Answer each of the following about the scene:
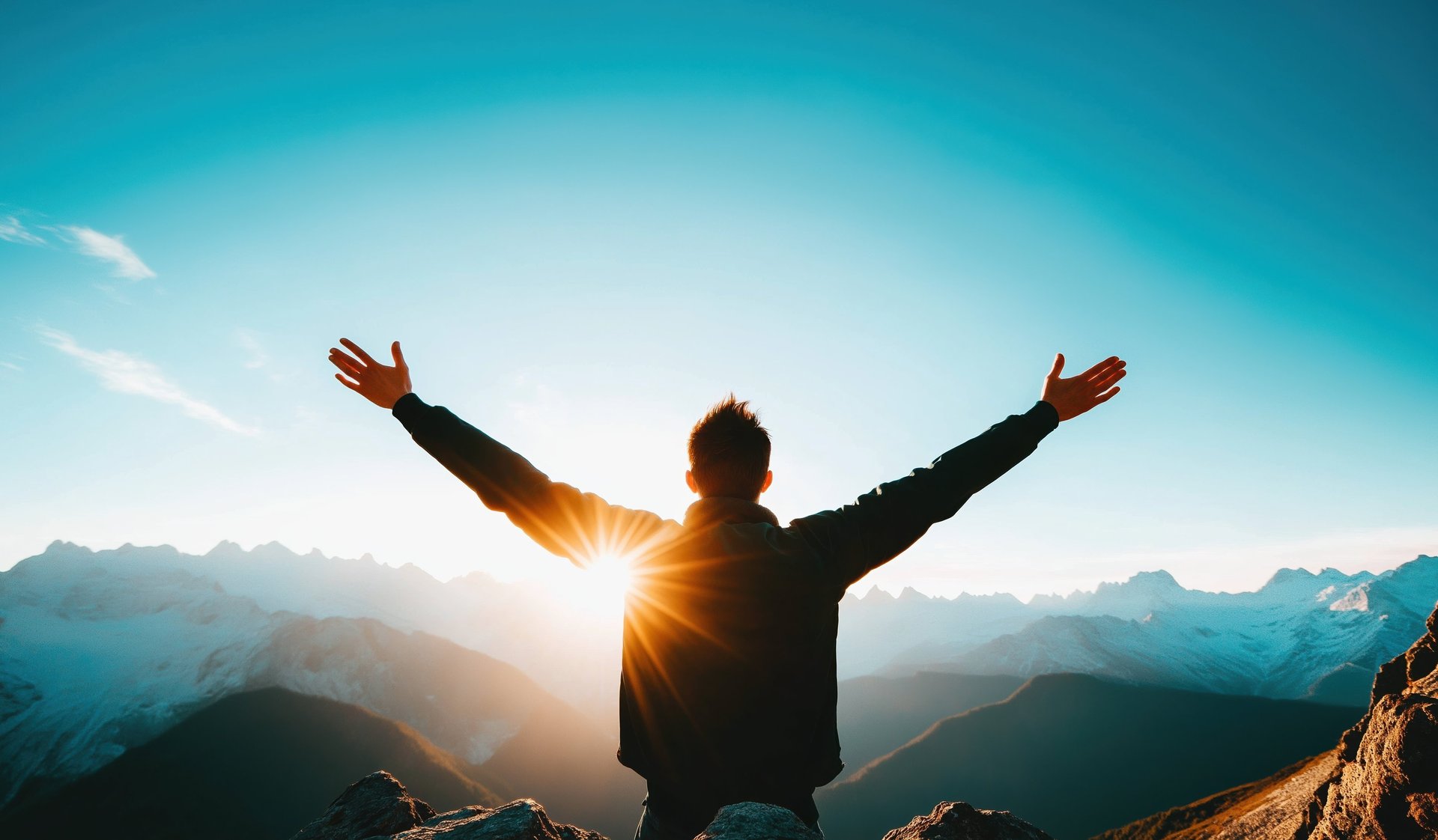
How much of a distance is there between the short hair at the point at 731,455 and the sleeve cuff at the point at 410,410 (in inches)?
60.4

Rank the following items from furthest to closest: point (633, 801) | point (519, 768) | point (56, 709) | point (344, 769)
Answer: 1. point (56, 709)
2. point (519, 768)
3. point (633, 801)
4. point (344, 769)

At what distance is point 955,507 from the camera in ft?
10.8

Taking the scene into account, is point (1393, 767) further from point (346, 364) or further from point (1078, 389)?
point (346, 364)

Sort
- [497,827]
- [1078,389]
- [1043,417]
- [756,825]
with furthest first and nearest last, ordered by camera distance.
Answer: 1. [1078,389]
2. [1043,417]
3. [497,827]
4. [756,825]

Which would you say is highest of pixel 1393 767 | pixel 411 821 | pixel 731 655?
pixel 731 655

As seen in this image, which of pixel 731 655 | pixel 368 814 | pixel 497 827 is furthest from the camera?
pixel 368 814

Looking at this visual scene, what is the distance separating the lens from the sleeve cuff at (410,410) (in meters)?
3.30

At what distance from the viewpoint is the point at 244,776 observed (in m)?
144

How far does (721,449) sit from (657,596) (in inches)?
33.2

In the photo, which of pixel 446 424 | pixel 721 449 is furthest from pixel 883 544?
pixel 446 424

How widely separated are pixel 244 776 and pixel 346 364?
658ft

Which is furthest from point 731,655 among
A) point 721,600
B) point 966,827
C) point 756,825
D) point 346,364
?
point 346,364

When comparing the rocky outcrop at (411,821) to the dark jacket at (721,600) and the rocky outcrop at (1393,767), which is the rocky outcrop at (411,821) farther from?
the rocky outcrop at (1393,767)

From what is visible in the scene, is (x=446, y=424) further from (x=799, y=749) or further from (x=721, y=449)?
(x=799, y=749)
